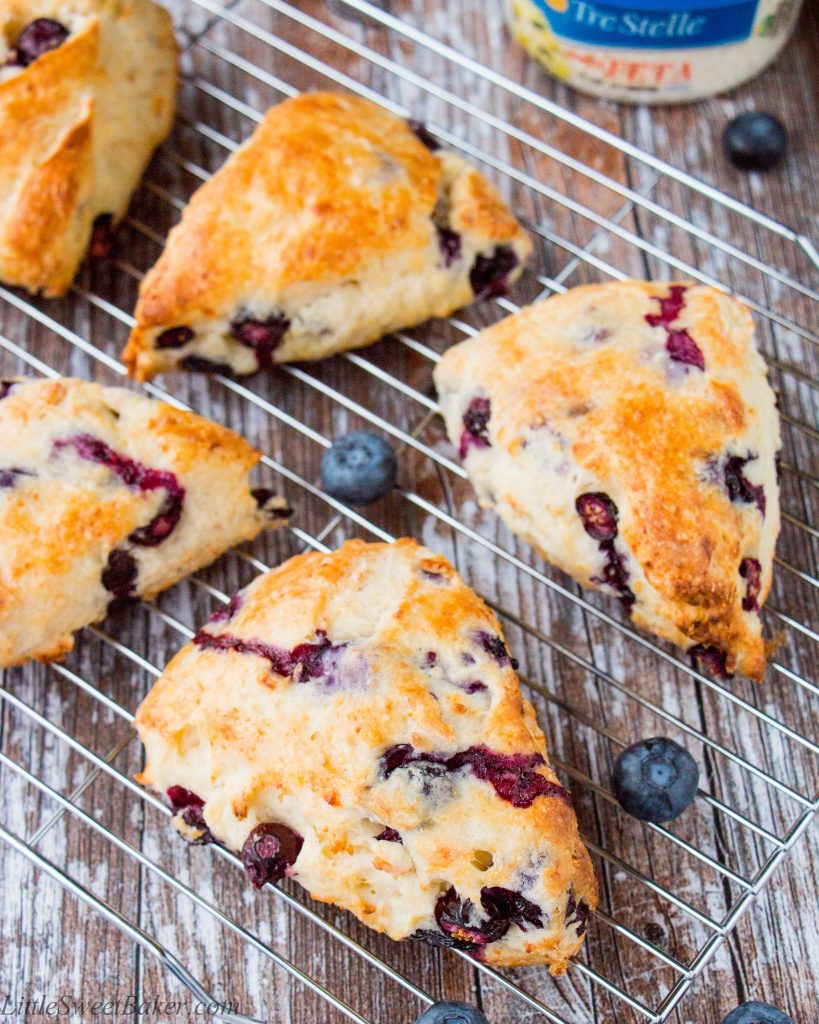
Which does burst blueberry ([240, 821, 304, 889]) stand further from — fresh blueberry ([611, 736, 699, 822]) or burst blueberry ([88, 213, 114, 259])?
burst blueberry ([88, 213, 114, 259])

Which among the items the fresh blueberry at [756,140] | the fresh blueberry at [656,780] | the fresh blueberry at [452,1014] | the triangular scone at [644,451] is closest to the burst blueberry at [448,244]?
the triangular scone at [644,451]

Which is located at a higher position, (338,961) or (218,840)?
(218,840)

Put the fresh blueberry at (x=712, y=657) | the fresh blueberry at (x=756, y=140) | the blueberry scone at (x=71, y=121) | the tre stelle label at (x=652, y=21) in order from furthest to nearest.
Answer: the fresh blueberry at (x=756, y=140) < the tre stelle label at (x=652, y=21) < the blueberry scone at (x=71, y=121) < the fresh blueberry at (x=712, y=657)

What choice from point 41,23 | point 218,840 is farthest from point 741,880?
point 41,23

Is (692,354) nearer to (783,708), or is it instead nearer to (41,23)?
(783,708)

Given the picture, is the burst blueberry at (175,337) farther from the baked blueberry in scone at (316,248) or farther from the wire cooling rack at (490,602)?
the wire cooling rack at (490,602)

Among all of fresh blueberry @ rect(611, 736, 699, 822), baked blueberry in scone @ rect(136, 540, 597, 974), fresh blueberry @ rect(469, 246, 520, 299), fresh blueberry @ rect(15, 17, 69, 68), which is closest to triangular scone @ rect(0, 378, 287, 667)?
baked blueberry in scone @ rect(136, 540, 597, 974)
